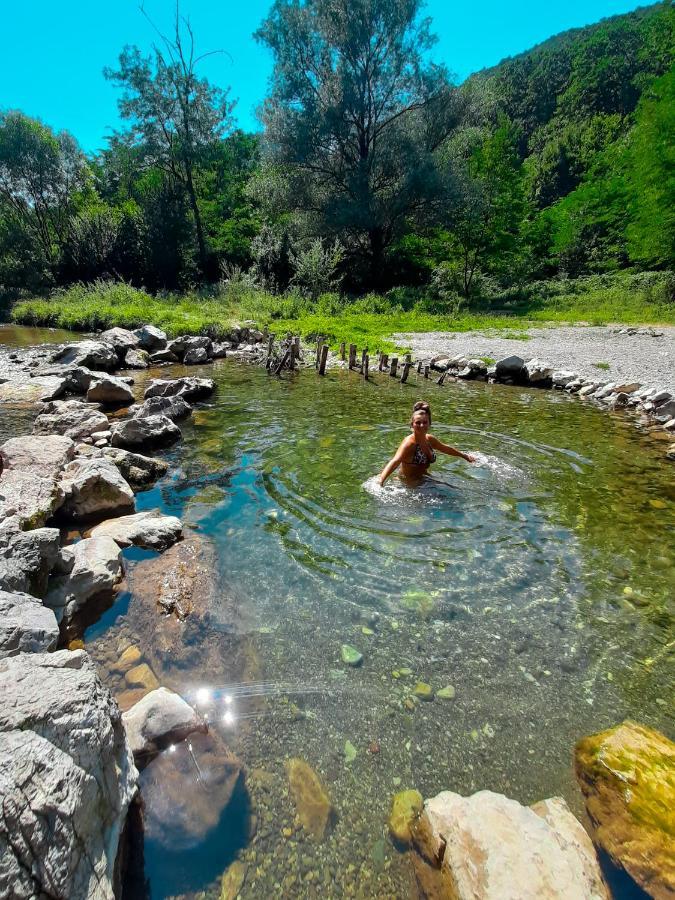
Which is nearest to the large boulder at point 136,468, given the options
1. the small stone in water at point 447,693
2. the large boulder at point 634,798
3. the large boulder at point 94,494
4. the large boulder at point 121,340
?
the large boulder at point 94,494

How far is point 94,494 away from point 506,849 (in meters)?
5.99

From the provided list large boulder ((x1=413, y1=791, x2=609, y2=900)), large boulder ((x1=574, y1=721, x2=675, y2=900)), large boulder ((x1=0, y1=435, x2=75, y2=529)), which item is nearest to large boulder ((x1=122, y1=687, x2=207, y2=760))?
large boulder ((x1=413, y1=791, x2=609, y2=900))

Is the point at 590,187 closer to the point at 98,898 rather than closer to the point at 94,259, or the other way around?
the point at 94,259

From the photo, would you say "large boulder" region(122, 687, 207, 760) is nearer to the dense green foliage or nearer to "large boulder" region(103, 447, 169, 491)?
"large boulder" region(103, 447, 169, 491)

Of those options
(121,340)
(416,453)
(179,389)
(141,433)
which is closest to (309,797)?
(416,453)

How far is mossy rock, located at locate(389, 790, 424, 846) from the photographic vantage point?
271 centimetres

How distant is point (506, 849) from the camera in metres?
2.37

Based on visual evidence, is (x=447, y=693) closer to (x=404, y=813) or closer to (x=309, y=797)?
(x=404, y=813)

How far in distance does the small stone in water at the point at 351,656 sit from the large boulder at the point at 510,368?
13.2m

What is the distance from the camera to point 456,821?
99.7 inches

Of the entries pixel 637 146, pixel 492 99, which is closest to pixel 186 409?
pixel 637 146

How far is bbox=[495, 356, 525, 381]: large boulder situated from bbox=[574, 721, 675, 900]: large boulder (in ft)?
44.1

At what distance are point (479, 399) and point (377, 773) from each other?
11.5 meters

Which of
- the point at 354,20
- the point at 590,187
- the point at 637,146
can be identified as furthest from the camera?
the point at 590,187
